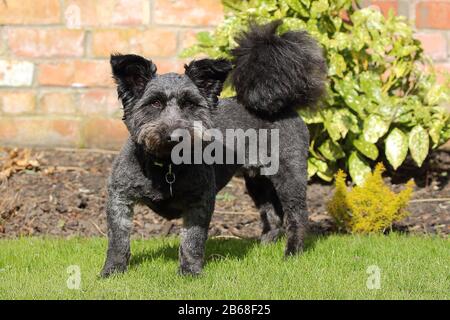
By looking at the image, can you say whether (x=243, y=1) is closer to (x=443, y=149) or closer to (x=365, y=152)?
(x=365, y=152)

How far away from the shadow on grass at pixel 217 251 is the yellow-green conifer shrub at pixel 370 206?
0.47 m

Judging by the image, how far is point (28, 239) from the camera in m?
6.97

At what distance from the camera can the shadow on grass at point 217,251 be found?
20.4ft

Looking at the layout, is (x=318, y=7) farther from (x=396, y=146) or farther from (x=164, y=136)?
(x=164, y=136)

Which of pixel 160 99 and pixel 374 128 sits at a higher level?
pixel 160 99

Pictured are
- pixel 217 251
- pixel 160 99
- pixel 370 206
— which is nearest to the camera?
pixel 160 99

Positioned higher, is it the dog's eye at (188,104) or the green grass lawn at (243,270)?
the dog's eye at (188,104)

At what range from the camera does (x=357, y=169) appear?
325 inches

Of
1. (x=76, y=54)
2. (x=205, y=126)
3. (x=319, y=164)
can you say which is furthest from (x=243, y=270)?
(x=76, y=54)

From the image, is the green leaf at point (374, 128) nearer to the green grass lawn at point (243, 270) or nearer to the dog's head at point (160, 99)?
the green grass lawn at point (243, 270)

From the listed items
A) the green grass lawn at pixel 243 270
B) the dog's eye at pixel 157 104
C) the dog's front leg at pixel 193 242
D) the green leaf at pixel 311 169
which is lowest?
the green grass lawn at pixel 243 270

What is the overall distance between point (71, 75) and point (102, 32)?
0.63m

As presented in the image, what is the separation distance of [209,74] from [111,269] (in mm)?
1570

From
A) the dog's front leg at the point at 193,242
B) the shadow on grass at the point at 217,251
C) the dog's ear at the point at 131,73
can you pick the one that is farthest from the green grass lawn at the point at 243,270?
the dog's ear at the point at 131,73
